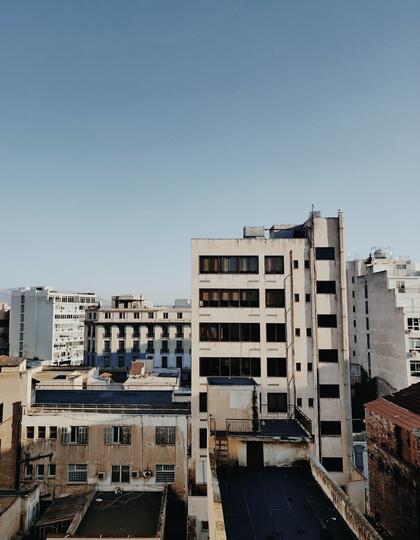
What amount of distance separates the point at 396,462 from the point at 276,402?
46.1 ft

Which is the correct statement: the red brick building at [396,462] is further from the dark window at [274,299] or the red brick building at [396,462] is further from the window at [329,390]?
the dark window at [274,299]

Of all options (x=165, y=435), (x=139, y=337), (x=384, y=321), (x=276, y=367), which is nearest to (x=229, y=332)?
(x=276, y=367)

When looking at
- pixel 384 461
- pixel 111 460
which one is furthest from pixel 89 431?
pixel 384 461

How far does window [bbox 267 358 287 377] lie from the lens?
36844 millimetres

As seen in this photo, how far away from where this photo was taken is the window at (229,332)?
3725cm

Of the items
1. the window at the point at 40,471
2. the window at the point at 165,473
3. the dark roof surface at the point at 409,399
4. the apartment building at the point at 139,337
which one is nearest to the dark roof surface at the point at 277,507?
the dark roof surface at the point at 409,399

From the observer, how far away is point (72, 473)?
32.5 m

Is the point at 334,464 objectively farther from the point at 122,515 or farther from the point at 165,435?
the point at 122,515

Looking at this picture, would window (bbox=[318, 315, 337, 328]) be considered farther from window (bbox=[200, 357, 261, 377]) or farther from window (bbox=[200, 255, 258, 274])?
window (bbox=[200, 255, 258, 274])

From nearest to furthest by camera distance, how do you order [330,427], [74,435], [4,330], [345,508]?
[345,508] < [74,435] < [330,427] < [4,330]

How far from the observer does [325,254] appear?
38.1m

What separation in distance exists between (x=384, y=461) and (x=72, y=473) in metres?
23.9

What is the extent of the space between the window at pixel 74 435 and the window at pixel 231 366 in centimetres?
1118

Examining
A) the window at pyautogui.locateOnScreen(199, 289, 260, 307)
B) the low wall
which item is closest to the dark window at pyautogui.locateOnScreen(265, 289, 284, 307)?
the window at pyautogui.locateOnScreen(199, 289, 260, 307)
